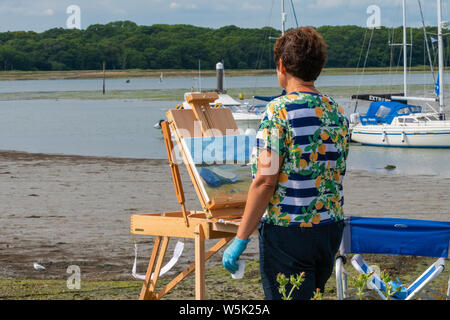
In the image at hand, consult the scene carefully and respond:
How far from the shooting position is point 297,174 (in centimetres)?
352

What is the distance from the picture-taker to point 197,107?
15.6ft

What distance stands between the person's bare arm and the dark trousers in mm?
120

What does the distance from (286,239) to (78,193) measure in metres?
12.1

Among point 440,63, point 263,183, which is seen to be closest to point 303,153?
point 263,183

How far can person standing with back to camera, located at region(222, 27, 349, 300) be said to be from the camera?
348cm

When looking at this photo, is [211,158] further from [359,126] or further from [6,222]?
[359,126]

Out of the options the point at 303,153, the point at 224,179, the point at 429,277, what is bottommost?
the point at 429,277

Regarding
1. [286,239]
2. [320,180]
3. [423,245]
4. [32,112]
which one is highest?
[320,180]

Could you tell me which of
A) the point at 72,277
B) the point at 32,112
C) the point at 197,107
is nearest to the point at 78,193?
the point at 72,277

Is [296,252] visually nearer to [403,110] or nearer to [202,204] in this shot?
[202,204]

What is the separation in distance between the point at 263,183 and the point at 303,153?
228mm

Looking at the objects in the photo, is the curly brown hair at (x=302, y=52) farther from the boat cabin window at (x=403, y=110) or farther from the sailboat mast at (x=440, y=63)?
the sailboat mast at (x=440, y=63)
